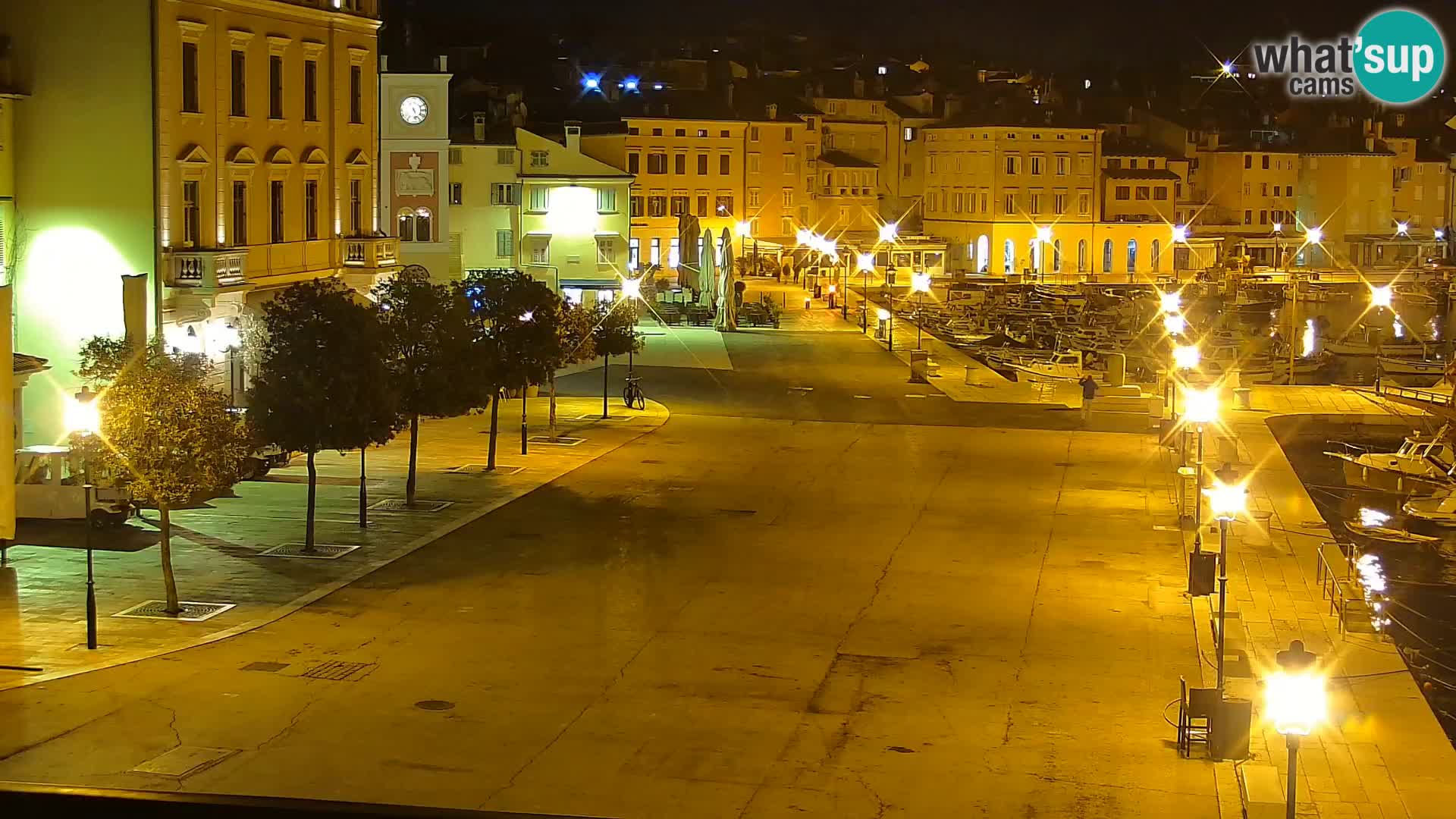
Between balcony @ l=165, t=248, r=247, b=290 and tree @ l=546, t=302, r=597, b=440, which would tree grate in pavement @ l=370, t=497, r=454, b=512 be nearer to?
balcony @ l=165, t=248, r=247, b=290

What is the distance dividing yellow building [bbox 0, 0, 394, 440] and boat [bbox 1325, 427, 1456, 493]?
25.0 meters

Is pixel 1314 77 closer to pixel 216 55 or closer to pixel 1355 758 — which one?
pixel 216 55

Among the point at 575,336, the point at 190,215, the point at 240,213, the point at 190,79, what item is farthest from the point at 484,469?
the point at 190,79

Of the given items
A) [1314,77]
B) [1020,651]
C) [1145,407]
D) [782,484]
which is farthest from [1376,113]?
[1020,651]

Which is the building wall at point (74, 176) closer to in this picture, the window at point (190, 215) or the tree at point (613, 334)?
the window at point (190, 215)

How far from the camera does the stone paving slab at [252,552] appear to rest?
20375 millimetres

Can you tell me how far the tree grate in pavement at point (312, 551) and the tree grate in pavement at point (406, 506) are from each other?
324cm

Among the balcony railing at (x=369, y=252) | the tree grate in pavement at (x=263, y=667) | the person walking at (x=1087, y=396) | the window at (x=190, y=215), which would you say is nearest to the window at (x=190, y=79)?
the window at (x=190, y=215)

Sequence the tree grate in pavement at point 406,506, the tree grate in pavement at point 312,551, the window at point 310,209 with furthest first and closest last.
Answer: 1. the window at point 310,209
2. the tree grate in pavement at point 406,506
3. the tree grate in pavement at point 312,551

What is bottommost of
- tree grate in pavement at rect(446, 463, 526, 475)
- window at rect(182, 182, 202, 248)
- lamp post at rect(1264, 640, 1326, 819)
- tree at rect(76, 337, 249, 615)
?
tree grate in pavement at rect(446, 463, 526, 475)

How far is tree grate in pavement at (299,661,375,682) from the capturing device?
1903 centimetres

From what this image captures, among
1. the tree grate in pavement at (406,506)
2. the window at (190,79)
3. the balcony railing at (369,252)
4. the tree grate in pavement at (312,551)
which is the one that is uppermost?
the window at (190,79)

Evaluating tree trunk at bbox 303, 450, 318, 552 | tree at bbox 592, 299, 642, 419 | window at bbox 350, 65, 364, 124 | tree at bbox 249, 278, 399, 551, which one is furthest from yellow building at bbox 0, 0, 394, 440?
tree at bbox 592, 299, 642, 419

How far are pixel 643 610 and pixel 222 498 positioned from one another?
10586mm
